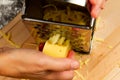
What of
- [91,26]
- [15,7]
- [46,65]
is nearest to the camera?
[46,65]

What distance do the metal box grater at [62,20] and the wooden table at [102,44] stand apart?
0.04 m

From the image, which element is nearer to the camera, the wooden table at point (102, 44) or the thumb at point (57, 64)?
the thumb at point (57, 64)

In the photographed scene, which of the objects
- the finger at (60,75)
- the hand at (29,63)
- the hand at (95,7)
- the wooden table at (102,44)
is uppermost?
the hand at (95,7)

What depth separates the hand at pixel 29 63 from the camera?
65 cm

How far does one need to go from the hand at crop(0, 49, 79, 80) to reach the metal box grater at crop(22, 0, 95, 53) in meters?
0.13

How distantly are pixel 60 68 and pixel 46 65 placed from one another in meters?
0.03

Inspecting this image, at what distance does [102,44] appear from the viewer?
2.98 ft

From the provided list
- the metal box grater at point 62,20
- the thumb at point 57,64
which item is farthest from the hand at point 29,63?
the metal box grater at point 62,20

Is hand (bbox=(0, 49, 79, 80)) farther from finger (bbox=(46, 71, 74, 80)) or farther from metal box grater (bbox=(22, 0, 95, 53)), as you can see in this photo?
metal box grater (bbox=(22, 0, 95, 53))

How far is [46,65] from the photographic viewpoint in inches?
25.7

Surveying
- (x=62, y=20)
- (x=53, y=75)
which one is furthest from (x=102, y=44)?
(x=53, y=75)

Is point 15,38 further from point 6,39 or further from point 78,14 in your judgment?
point 78,14

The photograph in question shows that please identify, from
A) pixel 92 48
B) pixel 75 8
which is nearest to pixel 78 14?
pixel 75 8

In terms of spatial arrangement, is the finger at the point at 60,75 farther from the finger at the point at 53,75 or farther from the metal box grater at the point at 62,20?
the metal box grater at the point at 62,20
